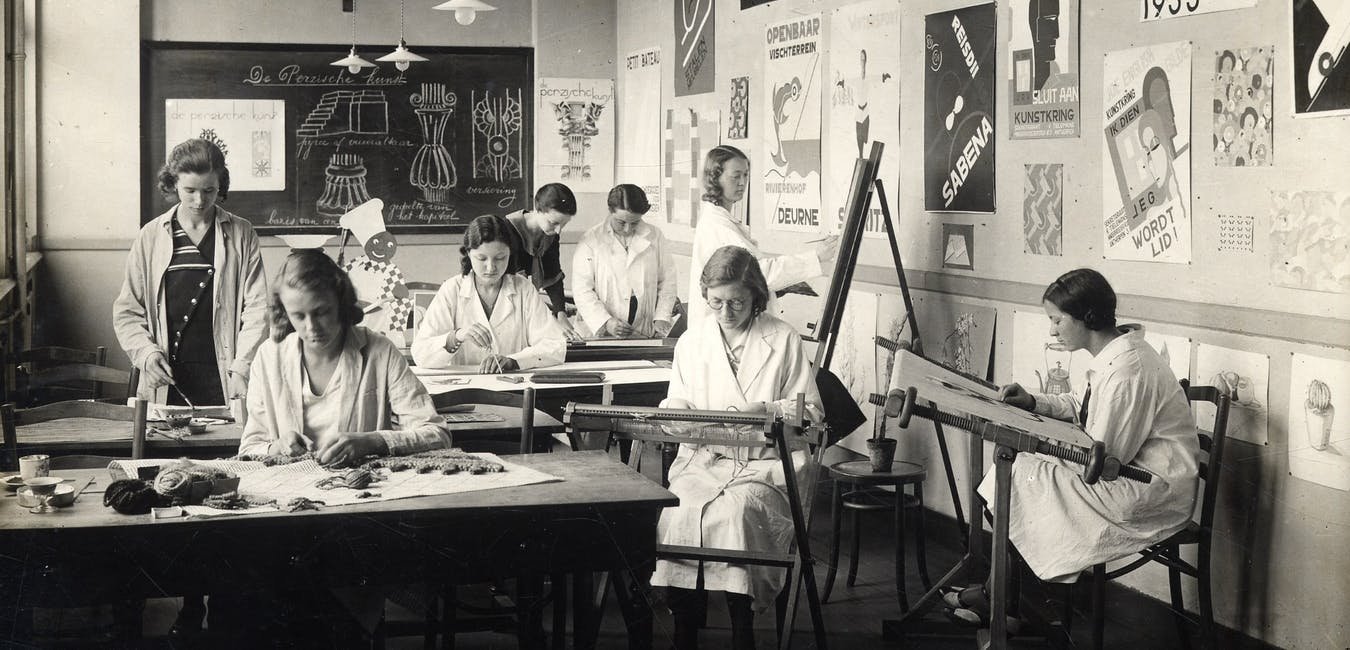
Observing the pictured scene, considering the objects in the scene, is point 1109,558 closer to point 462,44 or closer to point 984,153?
point 984,153

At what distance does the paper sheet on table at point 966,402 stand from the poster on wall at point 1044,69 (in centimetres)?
162

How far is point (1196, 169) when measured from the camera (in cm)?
422

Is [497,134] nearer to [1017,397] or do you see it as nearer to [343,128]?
[343,128]

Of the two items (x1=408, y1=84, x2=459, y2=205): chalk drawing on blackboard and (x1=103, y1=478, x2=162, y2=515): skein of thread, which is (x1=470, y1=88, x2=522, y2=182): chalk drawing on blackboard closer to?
(x1=408, y1=84, x2=459, y2=205): chalk drawing on blackboard

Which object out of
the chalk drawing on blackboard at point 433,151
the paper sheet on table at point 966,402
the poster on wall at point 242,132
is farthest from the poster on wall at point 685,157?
the paper sheet on table at point 966,402

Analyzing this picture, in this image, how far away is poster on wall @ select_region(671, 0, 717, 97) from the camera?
818 cm

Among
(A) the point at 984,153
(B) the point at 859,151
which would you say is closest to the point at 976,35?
(A) the point at 984,153

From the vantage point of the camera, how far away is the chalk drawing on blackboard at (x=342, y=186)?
9664 millimetres

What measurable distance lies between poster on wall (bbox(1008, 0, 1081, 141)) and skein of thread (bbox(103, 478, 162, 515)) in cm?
343

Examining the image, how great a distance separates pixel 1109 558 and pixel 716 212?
2.89 m

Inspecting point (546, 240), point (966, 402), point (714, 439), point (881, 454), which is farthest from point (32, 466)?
point (546, 240)

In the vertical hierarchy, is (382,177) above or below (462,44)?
below

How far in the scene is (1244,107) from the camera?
4.01 m

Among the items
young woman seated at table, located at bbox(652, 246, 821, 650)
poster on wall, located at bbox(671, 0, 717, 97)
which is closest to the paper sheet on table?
young woman seated at table, located at bbox(652, 246, 821, 650)
